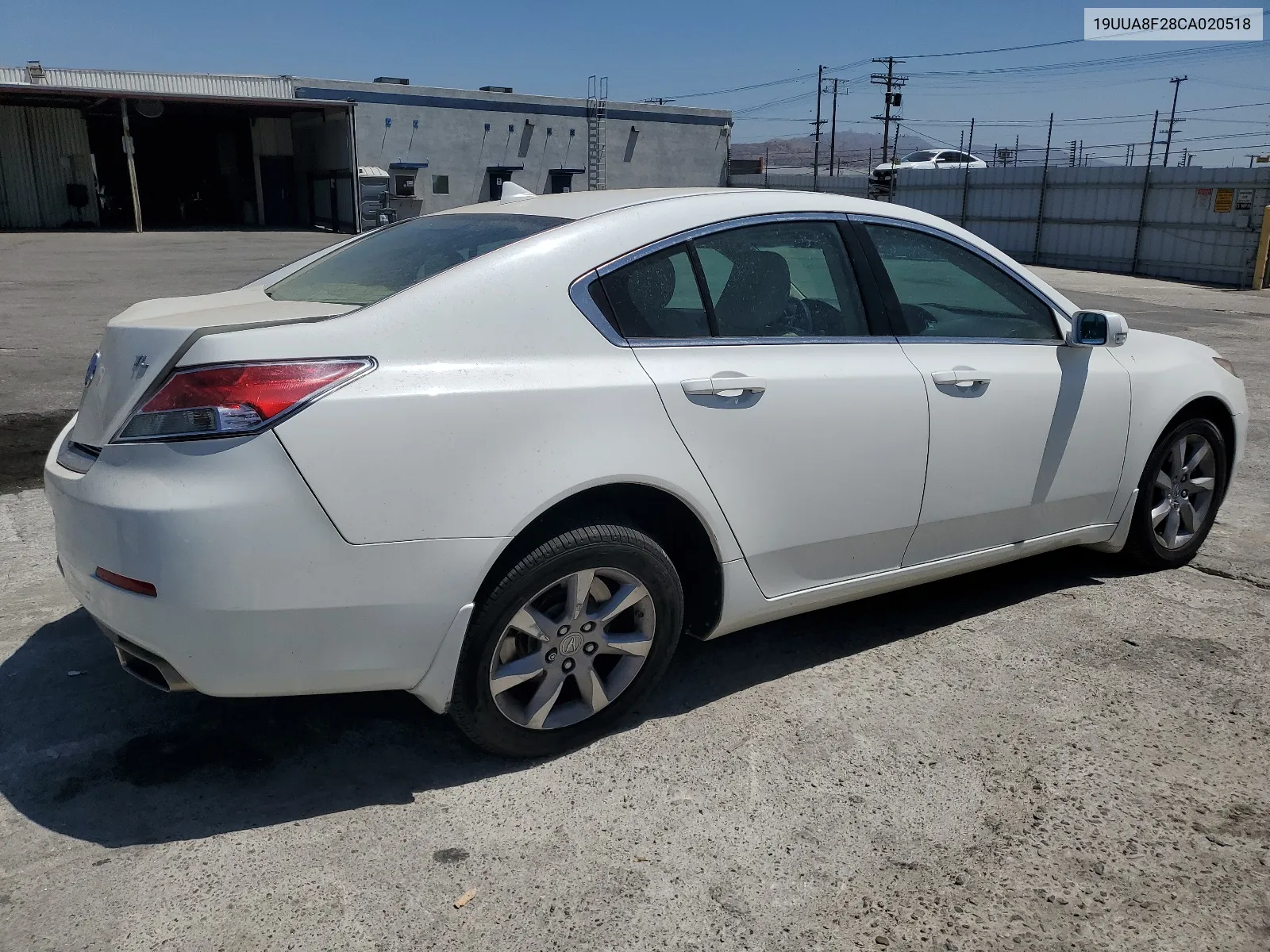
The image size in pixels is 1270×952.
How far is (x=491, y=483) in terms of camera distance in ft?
9.06

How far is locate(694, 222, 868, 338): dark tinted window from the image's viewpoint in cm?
336

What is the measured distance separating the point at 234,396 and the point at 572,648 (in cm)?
115

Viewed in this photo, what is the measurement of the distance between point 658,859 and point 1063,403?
2392mm

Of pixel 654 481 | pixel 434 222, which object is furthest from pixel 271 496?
pixel 434 222

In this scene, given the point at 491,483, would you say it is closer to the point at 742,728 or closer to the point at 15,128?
the point at 742,728

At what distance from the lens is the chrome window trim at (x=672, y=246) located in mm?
3045

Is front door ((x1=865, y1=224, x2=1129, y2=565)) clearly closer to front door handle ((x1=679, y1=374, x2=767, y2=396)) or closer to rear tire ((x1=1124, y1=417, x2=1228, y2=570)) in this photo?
rear tire ((x1=1124, y1=417, x2=1228, y2=570))

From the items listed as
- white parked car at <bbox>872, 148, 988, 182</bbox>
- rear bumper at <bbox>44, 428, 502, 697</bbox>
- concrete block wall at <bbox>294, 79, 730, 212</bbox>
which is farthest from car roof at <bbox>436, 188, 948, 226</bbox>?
white parked car at <bbox>872, 148, 988, 182</bbox>

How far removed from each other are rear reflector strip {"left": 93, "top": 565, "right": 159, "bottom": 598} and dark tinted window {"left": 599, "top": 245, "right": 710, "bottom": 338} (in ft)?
4.64

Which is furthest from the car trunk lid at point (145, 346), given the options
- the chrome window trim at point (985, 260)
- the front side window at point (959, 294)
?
the front side window at point (959, 294)

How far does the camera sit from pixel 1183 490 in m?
4.70

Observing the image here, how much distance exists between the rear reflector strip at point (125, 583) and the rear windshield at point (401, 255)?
3.02 ft

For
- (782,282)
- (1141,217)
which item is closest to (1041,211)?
(1141,217)

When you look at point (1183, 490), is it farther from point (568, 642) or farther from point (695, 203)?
point (568, 642)
